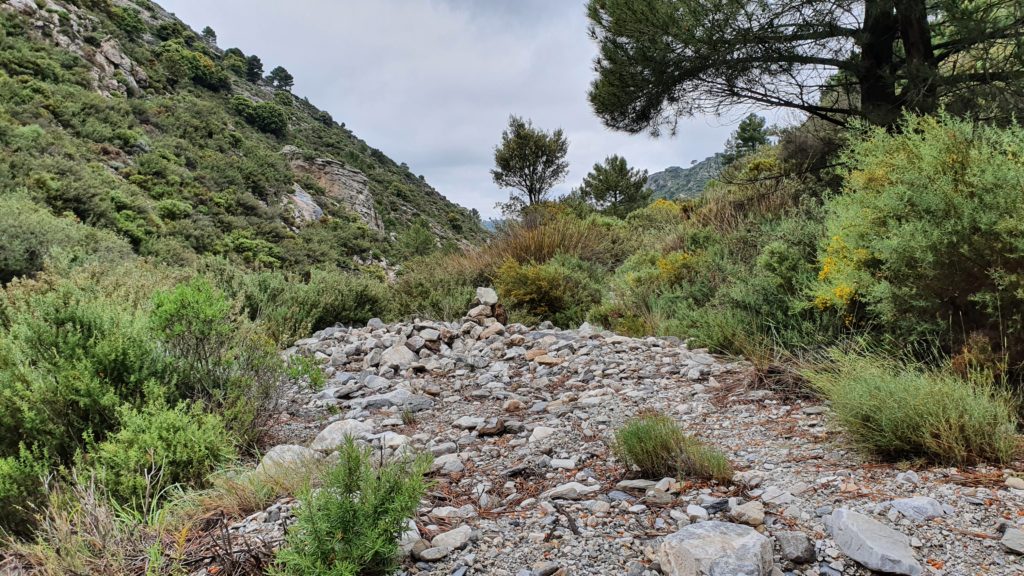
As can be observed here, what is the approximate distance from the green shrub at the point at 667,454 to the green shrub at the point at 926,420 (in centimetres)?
66

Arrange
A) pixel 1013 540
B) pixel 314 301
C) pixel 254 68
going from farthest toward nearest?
pixel 254 68 → pixel 314 301 → pixel 1013 540

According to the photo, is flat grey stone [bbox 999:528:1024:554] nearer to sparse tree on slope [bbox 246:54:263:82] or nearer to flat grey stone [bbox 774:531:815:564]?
flat grey stone [bbox 774:531:815:564]

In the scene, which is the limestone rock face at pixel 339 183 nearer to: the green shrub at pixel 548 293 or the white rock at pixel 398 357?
the green shrub at pixel 548 293

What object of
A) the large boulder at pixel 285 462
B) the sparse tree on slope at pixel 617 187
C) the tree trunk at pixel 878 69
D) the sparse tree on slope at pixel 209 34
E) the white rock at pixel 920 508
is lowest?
the white rock at pixel 920 508

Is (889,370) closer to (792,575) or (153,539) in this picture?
(792,575)

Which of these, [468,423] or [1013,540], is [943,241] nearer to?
[1013,540]

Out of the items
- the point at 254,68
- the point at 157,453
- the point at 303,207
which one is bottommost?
the point at 157,453

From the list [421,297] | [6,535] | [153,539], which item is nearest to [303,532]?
[153,539]

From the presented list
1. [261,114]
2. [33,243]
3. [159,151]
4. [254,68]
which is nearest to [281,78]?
[254,68]

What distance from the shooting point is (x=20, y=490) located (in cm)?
210

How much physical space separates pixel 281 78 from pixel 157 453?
70.1m

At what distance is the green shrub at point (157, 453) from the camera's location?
77.7 inches

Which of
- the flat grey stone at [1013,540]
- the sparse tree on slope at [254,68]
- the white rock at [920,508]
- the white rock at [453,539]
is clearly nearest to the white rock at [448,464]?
the white rock at [453,539]

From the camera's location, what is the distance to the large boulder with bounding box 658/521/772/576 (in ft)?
4.16
